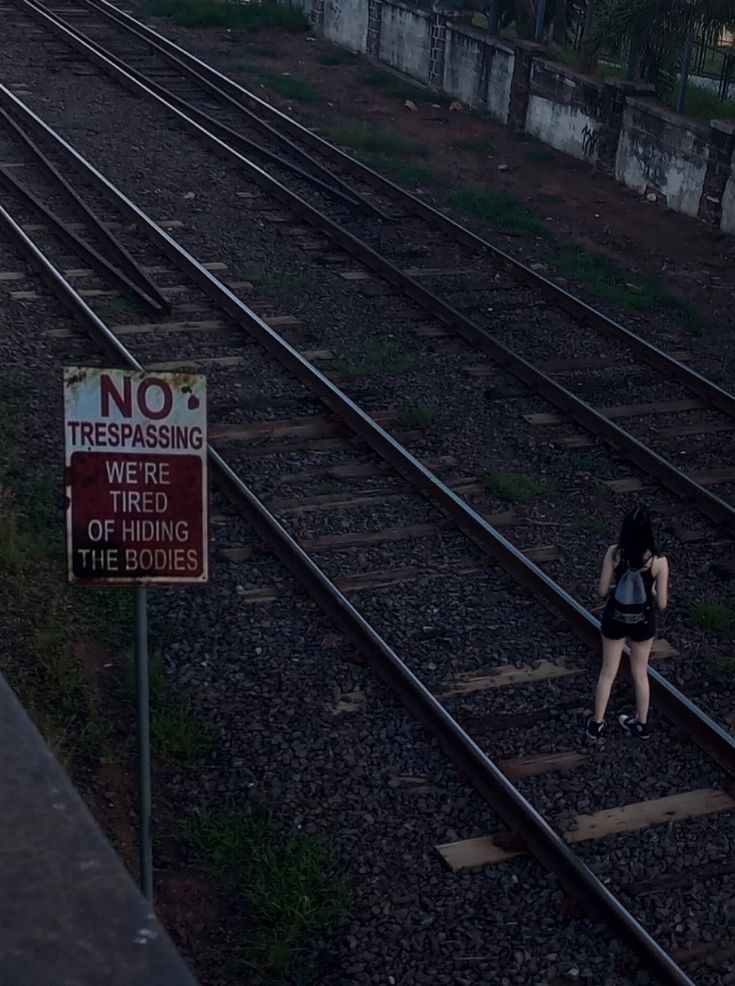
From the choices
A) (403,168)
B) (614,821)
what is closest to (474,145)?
(403,168)

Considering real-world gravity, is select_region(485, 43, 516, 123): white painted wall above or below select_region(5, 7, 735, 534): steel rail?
above

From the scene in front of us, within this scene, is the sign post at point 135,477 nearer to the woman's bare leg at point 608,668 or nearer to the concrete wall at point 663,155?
the woman's bare leg at point 608,668

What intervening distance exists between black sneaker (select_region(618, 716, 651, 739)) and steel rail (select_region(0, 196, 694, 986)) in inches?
34.9

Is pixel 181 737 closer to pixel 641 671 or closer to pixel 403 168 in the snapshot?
pixel 641 671

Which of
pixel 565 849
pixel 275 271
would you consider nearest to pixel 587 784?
pixel 565 849

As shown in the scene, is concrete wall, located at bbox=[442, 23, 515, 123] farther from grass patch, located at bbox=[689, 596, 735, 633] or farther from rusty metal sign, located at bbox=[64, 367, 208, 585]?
rusty metal sign, located at bbox=[64, 367, 208, 585]

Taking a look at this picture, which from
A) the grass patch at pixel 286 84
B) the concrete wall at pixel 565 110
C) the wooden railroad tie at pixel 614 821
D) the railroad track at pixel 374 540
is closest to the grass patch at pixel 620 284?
the railroad track at pixel 374 540

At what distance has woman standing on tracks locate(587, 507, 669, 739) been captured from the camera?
24.1ft

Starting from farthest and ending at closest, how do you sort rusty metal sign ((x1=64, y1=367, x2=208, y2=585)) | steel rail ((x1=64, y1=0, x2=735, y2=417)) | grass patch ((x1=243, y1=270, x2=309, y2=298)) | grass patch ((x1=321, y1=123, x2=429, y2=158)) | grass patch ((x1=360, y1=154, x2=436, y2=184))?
grass patch ((x1=321, y1=123, x2=429, y2=158)) < grass patch ((x1=360, y1=154, x2=436, y2=184)) < grass patch ((x1=243, y1=270, x2=309, y2=298)) < steel rail ((x1=64, y1=0, x2=735, y2=417)) < rusty metal sign ((x1=64, y1=367, x2=208, y2=585))

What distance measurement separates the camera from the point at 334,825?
6.77 m

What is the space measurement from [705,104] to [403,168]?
4941 millimetres

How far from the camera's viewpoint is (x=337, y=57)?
26.5 meters

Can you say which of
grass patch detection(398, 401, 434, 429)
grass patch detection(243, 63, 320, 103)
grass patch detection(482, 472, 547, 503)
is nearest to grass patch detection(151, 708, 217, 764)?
grass patch detection(482, 472, 547, 503)

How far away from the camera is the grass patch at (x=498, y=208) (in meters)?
17.1
